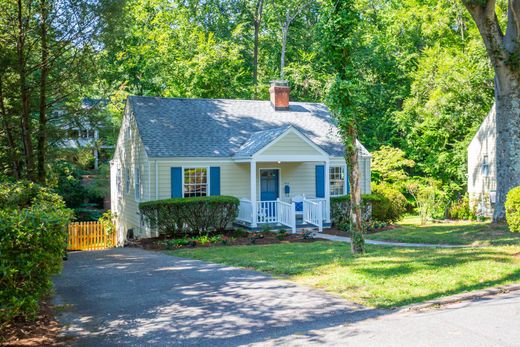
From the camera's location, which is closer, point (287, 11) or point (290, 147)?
point (290, 147)

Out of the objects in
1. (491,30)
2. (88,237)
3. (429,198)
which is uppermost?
(491,30)

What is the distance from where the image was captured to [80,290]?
898 centimetres

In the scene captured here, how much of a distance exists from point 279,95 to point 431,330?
1910 centimetres

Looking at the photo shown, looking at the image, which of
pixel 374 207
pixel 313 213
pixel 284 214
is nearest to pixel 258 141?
pixel 284 214

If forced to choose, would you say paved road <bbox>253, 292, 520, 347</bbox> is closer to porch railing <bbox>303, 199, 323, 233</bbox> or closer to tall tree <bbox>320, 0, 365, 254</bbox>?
tall tree <bbox>320, 0, 365, 254</bbox>

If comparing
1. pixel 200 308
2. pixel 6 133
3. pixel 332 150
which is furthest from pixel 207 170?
pixel 200 308

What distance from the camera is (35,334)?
6379 millimetres

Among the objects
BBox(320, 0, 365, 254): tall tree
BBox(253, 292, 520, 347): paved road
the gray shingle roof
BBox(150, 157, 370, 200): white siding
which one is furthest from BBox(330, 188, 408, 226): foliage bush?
Result: BBox(253, 292, 520, 347): paved road

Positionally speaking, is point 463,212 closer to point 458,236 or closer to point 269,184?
point 458,236

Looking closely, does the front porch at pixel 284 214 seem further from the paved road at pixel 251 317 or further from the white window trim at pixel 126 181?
the paved road at pixel 251 317

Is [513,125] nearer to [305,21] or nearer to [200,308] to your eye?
[200,308]

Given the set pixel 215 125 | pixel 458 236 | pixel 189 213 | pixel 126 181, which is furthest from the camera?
pixel 126 181

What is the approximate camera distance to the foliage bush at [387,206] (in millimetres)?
21094

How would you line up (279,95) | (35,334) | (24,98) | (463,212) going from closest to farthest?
(35,334)
(24,98)
(279,95)
(463,212)
